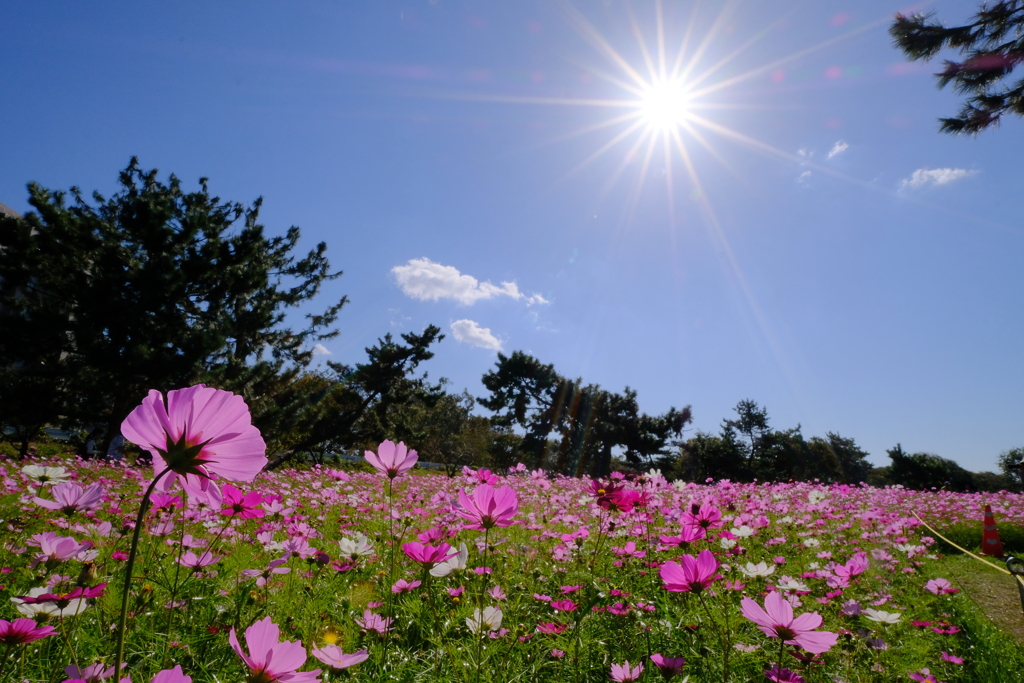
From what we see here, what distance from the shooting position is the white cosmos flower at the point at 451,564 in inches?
41.8

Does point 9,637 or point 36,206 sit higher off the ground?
point 36,206

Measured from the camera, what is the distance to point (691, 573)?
95cm

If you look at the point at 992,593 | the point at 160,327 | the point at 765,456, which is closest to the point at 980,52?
the point at 992,593

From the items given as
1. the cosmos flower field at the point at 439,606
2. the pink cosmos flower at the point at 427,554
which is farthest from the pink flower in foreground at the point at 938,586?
the pink cosmos flower at the point at 427,554

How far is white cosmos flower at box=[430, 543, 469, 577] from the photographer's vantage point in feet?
3.48

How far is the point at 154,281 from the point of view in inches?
352

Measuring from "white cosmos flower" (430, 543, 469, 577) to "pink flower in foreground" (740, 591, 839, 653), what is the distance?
2.03 ft

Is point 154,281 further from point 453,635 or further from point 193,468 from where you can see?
point 193,468

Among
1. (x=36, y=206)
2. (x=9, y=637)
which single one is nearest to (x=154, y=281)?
(x=36, y=206)

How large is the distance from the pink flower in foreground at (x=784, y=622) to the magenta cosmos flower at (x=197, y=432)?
2.74 feet

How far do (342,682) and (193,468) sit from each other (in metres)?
0.88

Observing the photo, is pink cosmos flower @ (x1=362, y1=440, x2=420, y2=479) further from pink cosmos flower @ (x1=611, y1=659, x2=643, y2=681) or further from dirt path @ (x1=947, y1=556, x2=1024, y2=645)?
dirt path @ (x1=947, y1=556, x2=1024, y2=645)

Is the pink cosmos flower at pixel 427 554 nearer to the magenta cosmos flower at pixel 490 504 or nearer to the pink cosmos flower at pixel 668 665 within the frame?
the magenta cosmos flower at pixel 490 504

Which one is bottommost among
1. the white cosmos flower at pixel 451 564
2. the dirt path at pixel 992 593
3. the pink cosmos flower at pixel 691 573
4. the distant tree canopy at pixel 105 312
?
the dirt path at pixel 992 593
